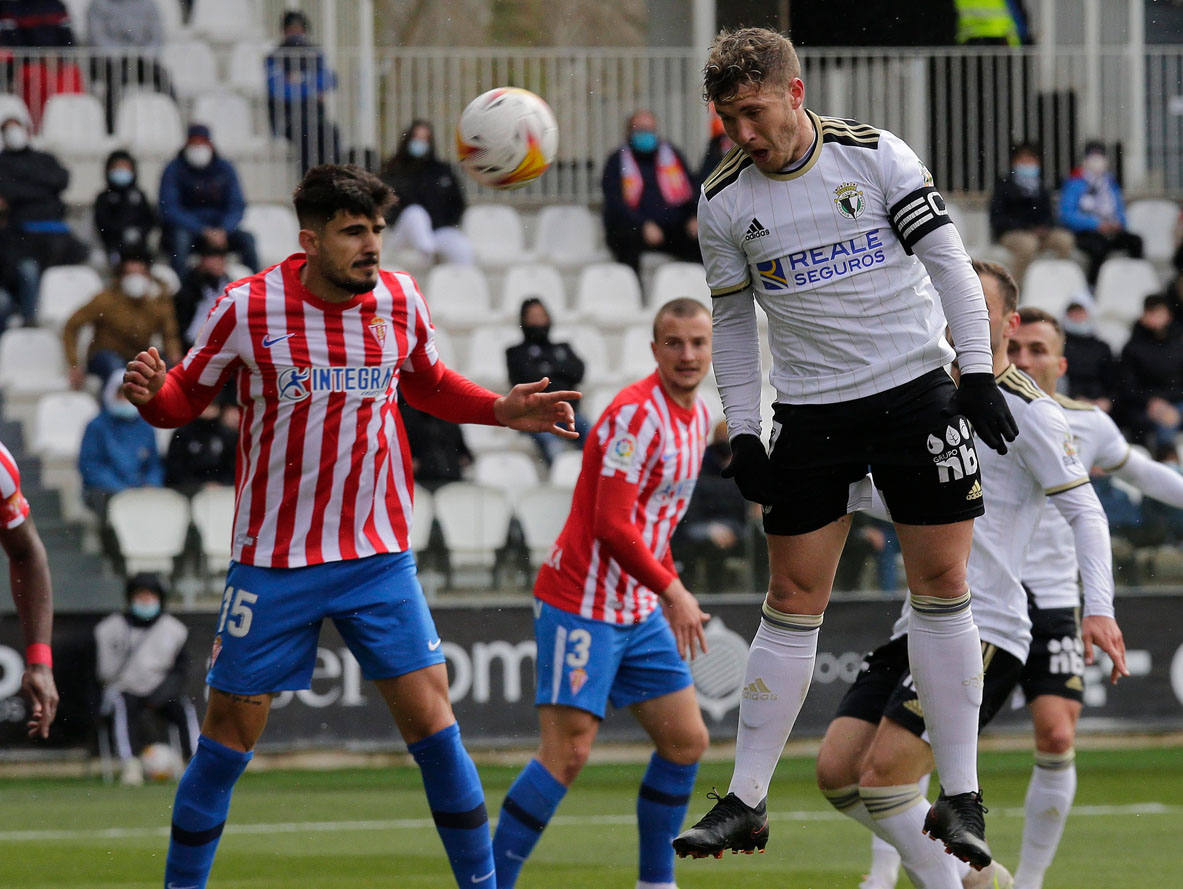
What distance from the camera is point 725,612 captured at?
11.0 metres

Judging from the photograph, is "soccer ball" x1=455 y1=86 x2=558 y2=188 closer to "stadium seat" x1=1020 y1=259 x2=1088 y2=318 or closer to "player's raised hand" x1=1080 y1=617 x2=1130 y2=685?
"player's raised hand" x1=1080 y1=617 x2=1130 y2=685

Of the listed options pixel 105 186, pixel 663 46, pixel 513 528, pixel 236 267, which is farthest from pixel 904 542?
pixel 663 46

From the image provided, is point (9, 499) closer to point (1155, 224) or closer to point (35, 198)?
point (35, 198)

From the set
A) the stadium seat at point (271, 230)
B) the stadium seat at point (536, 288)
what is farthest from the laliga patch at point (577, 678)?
the stadium seat at point (271, 230)

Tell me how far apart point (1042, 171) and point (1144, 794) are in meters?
7.82

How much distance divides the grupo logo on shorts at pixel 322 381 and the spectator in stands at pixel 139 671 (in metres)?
5.50

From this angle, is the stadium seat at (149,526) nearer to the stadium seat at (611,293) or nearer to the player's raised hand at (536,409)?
the stadium seat at (611,293)

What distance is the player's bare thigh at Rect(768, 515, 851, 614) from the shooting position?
4918 millimetres

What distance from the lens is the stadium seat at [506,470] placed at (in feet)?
37.3

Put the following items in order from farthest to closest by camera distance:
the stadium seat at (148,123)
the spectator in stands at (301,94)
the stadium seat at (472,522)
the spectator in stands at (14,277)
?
the spectator in stands at (301,94), the stadium seat at (148,123), the spectator in stands at (14,277), the stadium seat at (472,522)

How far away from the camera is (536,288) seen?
580 inches

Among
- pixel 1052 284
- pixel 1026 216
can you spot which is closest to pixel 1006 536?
pixel 1052 284

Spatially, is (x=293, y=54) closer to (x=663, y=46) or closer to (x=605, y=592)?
(x=663, y=46)

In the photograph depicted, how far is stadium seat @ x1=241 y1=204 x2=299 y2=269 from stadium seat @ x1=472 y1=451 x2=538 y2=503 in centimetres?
328
